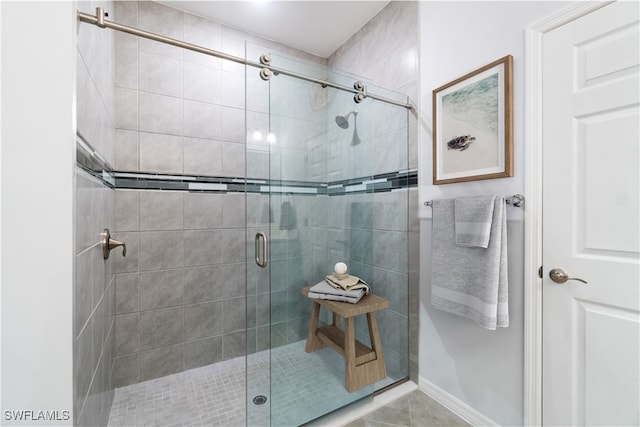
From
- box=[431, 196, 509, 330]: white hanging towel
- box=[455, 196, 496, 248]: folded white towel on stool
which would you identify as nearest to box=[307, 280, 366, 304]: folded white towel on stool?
box=[431, 196, 509, 330]: white hanging towel

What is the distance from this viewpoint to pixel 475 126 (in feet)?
4.87

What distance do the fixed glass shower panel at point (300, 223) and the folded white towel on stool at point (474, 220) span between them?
507mm

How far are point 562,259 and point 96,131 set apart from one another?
211cm

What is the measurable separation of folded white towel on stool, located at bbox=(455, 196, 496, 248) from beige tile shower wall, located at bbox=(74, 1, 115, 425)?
158 cm

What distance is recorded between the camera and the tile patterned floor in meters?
1.50

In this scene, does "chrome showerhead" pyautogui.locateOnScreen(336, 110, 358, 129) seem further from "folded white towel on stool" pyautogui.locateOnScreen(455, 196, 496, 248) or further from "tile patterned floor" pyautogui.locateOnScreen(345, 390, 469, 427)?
"tile patterned floor" pyautogui.locateOnScreen(345, 390, 469, 427)

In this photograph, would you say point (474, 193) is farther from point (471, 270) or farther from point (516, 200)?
point (471, 270)

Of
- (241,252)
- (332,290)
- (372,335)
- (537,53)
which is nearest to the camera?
(537,53)

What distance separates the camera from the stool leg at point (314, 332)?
5.05ft

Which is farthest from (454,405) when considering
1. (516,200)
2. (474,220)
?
(516,200)

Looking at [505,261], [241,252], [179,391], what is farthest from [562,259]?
[179,391]

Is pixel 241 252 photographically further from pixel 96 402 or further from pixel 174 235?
pixel 96 402

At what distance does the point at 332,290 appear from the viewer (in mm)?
1552

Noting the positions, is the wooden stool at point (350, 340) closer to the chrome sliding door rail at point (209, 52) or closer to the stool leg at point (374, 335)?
the stool leg at point (374, 335)
